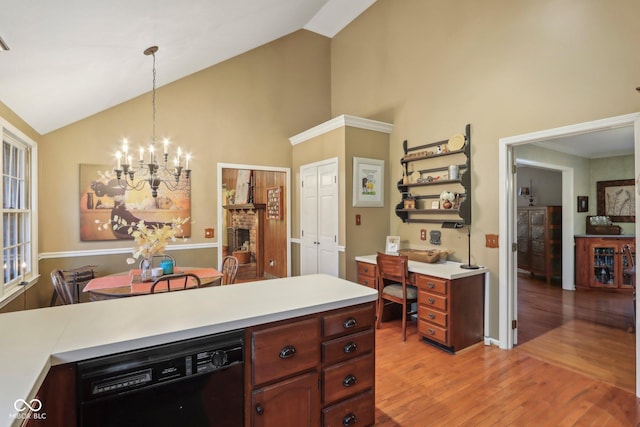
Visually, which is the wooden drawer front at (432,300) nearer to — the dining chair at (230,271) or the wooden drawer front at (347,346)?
the wooden drawer front at (347,346)

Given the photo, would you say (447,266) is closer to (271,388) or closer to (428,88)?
(428,88)

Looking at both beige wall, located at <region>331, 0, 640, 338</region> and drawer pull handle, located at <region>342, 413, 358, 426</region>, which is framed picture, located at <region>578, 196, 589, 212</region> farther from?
drawer pull handle, located at <region>342, 413, 358, 426</region>

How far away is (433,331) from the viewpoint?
10.6ft

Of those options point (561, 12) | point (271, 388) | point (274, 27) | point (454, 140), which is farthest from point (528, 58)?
point (271, 388)

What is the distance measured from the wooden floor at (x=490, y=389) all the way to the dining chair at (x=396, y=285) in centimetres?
33

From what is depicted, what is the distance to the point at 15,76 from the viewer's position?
83.5 inches

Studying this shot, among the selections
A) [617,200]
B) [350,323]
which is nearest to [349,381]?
[350,323]

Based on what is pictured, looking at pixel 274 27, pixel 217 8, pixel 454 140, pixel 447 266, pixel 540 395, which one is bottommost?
pixel 540 395

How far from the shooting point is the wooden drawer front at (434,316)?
313 centimetres

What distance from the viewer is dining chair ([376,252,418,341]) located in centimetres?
341

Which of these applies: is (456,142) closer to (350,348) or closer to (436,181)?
(436,181)

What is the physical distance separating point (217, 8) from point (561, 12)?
288 cm

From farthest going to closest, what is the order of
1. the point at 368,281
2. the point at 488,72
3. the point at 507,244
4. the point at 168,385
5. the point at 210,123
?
the point at 210,123 → the point at 368,281 → the point at 488,72 → the point at 507,244 → the point at 168,385

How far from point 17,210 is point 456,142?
172 inches
